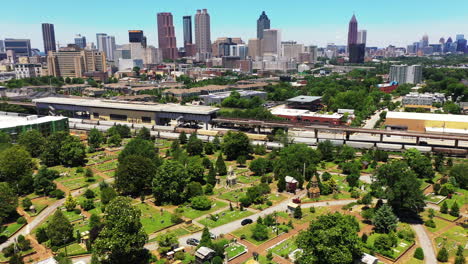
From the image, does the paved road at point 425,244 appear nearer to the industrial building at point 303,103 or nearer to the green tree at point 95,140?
the green tree at point 95,140

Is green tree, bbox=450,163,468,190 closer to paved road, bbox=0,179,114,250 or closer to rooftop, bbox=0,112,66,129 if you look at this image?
paved road, bbox=0,179,114,250

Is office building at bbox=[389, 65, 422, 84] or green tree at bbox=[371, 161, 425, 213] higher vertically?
office building at bbox=[389, 65, 422, 84]

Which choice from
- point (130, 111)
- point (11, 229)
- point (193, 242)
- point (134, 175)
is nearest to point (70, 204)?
point (11, 229)

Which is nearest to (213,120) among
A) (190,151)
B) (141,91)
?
(190,151)

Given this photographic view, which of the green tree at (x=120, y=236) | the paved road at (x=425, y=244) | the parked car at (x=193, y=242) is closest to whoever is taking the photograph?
the green tree at (x=120, y=236)

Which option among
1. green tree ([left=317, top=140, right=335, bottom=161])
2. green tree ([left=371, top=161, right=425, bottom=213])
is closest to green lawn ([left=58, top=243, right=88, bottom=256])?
green tree ([left=371, top=161, right=425, bottom=213])

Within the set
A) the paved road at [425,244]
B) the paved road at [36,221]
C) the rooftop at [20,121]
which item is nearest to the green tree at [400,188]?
the paved road at [425,244]
